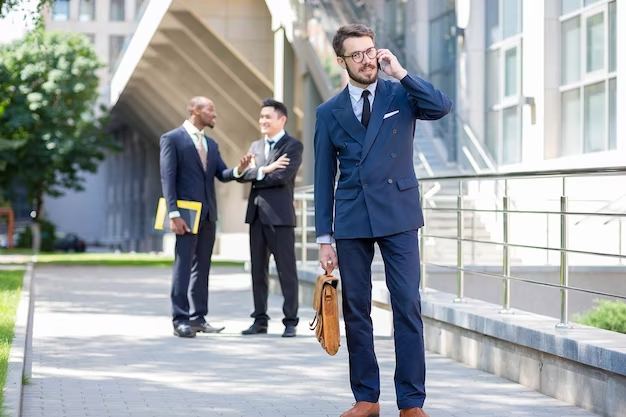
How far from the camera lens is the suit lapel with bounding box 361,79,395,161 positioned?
6508 millimetres

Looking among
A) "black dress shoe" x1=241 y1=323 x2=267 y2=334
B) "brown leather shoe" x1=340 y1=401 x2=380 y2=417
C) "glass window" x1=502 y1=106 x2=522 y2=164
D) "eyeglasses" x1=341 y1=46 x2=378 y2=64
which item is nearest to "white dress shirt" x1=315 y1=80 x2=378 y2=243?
"eyeglasses" x1=341 y1=46 x2=378 y2=64

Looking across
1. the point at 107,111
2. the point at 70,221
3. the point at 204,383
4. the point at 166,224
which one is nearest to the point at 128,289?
the point at 166,224

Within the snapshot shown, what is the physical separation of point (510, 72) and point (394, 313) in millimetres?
19965

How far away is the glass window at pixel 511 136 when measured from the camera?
990 inches

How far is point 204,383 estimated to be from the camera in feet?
27.1

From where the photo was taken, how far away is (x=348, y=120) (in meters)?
6.59

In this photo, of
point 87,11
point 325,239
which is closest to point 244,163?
point 325,239

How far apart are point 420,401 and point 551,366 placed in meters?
1.52

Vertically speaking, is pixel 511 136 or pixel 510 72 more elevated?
pixel 510 72

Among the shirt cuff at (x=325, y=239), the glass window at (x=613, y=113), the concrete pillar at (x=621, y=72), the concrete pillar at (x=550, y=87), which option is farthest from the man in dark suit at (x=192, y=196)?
the concrete pillar at (x=550, y=87)

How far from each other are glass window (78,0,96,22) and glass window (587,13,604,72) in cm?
6991

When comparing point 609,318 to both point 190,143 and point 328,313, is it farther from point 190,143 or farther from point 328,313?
point 328,313

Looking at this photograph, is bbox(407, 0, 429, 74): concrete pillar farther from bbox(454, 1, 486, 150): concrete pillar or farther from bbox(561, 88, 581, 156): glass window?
bbox(561, 88, 581, 156): glass window

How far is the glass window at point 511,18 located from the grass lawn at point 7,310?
11.1m
